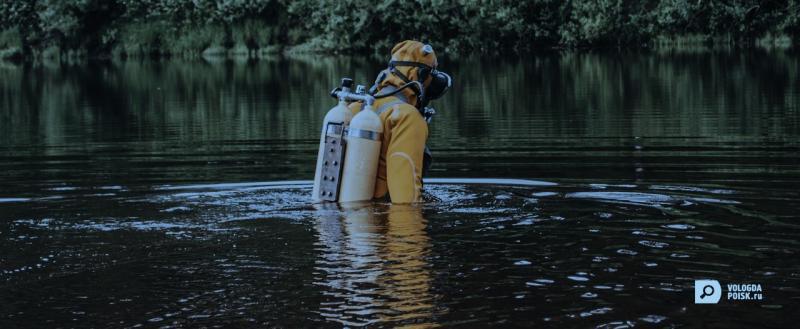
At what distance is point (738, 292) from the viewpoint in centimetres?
623

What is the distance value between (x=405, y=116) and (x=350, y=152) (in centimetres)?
48

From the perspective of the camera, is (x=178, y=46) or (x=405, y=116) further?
(x=178, y=46)

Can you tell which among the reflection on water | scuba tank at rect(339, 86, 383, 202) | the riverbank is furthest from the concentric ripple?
the riverbank

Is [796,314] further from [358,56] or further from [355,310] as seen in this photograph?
[358,56]

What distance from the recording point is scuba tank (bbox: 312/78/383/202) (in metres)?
9.15

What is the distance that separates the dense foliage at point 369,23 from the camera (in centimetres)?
4272

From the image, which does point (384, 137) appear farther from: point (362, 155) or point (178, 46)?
point (178, 46)

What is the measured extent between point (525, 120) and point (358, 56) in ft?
100

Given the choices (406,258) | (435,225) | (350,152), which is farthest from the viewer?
(350,152)

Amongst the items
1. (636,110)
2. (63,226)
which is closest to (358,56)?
(636,110)

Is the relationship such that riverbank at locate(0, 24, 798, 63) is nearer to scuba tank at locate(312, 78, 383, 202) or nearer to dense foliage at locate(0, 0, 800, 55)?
dense foliage at locate(0, 0, 800, 55)

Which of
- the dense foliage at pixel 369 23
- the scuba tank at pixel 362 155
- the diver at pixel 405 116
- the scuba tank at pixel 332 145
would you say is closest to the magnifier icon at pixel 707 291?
the diver at pixel 405 116

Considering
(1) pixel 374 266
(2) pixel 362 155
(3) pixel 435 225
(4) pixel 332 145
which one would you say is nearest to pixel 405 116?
(2) pixel 362 155

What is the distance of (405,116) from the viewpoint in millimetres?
9109
